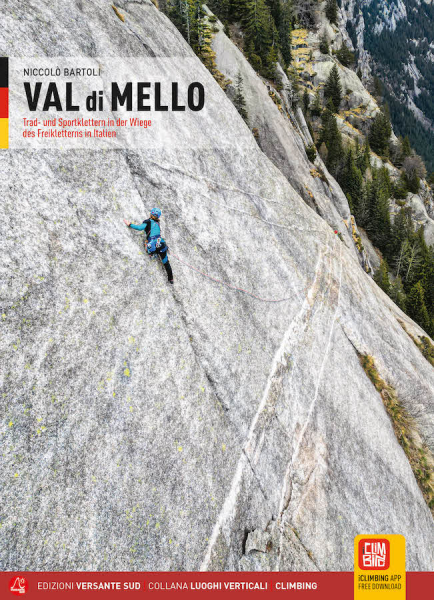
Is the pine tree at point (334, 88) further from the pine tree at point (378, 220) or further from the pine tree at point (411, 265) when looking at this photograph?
the pine tree at point (411, 265)

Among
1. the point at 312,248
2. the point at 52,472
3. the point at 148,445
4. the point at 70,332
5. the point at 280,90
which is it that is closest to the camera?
the point at 52,472

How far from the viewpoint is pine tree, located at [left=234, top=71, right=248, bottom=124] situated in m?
31.5

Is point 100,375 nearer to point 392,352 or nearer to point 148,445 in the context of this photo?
point 148,445

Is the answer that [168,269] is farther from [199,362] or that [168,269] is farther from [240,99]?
[240,99]

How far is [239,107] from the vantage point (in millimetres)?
32031

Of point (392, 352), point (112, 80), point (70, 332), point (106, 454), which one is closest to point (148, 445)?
point (106, 454)

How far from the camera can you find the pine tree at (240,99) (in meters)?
31.5

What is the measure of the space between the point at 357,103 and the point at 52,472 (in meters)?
113

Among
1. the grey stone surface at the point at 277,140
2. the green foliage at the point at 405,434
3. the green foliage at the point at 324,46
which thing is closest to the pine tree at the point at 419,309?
the grey stone surface at the point at 277,140

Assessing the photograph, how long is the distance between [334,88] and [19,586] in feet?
354

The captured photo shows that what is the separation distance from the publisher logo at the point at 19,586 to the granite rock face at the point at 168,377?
2.00ft

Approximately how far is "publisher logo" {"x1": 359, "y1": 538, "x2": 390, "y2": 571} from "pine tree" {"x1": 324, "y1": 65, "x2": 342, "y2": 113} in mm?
100439

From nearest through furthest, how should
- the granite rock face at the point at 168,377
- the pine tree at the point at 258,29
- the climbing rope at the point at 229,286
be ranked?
the granite rock face at the point at 168,377 < the climbing rope at the point at 229,286 < the pine tree at the point at 258,29

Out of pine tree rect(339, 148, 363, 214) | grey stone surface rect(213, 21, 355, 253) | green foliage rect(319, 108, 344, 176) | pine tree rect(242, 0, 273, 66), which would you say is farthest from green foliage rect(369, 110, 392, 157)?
grey stone surface rect(213, 21, 355, 253)
